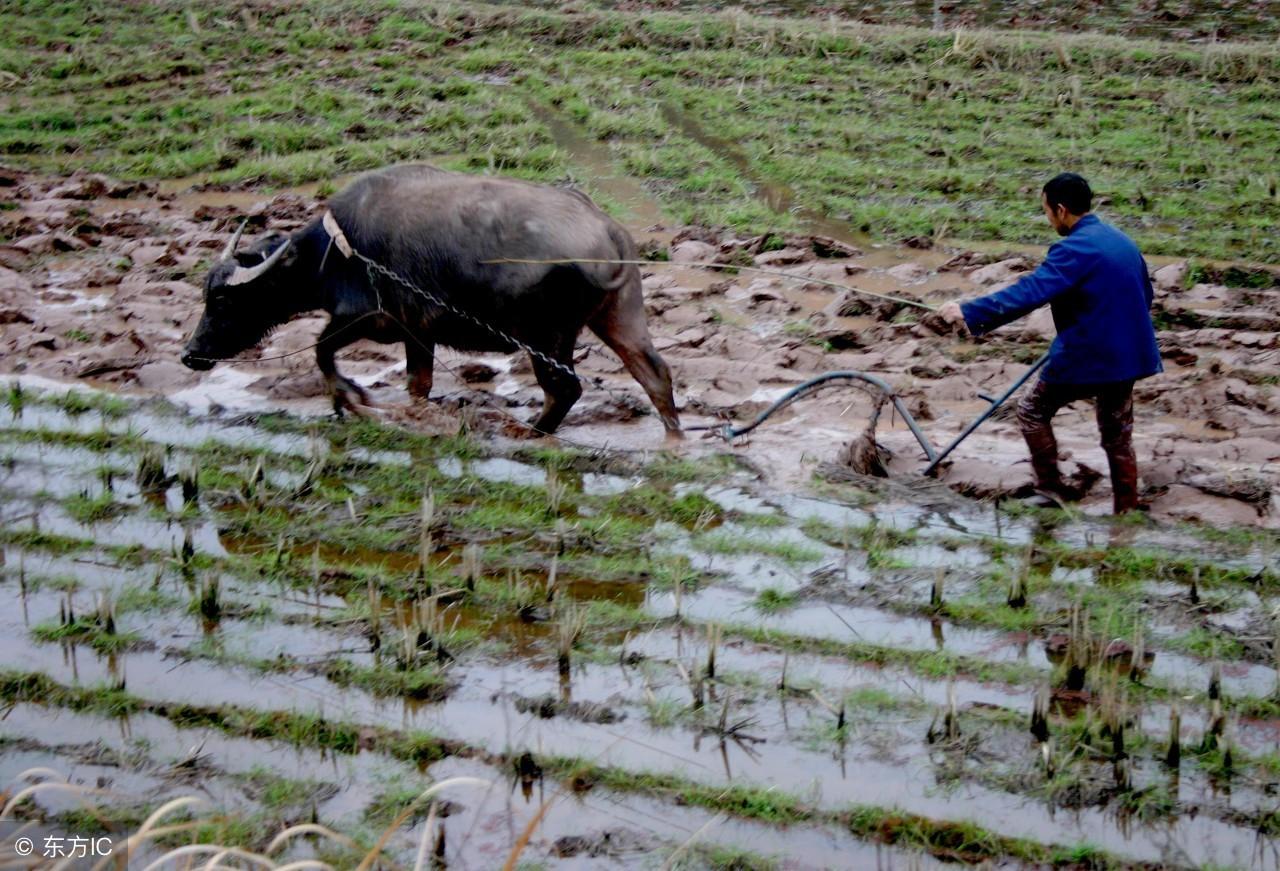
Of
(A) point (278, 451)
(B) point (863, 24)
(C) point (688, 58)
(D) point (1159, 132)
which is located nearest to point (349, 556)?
(A) point (278, 451)

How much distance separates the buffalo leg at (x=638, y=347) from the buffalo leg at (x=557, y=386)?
0.56 ft

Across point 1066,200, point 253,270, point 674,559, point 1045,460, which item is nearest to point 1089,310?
point 1066,200

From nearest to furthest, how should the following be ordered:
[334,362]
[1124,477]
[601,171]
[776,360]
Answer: [1124,477], [334,362], [776,360], [601,171]

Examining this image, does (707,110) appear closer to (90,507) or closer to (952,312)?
(952,312)

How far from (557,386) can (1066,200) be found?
2221 millimetres

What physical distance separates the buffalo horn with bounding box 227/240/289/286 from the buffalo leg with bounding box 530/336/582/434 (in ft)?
4.21

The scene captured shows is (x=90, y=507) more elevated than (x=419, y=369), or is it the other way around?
(x=419, y=369)

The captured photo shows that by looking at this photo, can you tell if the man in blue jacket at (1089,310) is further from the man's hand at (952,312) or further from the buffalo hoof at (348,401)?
the buffalo hoof at (348,401)

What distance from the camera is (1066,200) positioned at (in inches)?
193

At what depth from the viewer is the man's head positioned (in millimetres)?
4891

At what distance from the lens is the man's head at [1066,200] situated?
489 centimetres

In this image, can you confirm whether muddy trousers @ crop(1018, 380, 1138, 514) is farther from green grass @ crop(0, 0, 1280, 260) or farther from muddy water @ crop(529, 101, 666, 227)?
muddy water @ crop(529, 101, 666, 227)

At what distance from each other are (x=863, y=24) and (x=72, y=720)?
12354mm

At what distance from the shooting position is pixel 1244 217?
30.1 ft
